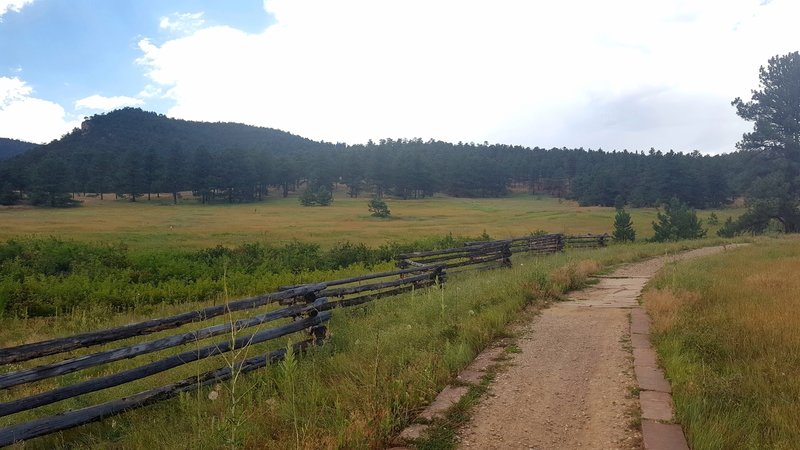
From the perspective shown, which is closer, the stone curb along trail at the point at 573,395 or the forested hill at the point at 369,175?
the stone curb along trail at the point at 573,395

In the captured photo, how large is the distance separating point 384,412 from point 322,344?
3.46 metres

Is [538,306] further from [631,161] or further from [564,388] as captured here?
[631,161]

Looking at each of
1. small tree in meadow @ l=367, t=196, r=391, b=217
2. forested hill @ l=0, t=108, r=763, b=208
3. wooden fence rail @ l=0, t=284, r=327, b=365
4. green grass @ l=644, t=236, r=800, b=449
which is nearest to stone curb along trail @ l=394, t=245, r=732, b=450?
green grass @ l=644, t=236, r=800, b=449

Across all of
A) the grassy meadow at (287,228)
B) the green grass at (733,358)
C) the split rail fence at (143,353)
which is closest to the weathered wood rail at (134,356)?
the split rail fence at (143,353)

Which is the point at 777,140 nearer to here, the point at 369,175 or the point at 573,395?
the point at 573,395

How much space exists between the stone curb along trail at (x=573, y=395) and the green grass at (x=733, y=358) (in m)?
0.21

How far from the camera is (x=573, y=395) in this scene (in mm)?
4777

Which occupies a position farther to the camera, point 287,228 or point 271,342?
point 287,228

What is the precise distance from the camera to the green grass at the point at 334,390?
3.93 m

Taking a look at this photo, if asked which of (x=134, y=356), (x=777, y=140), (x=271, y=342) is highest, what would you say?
(x=777, y=140)

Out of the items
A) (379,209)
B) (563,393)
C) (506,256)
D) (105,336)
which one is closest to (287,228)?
(379,209)

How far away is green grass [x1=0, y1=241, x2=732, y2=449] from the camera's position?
393cm

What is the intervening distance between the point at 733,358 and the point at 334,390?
4592mm

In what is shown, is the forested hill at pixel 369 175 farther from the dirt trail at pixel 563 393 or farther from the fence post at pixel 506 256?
the dirt trail at pixel 563 393
